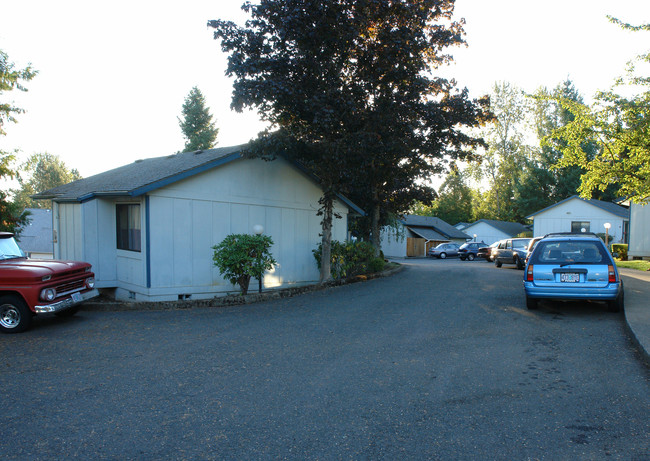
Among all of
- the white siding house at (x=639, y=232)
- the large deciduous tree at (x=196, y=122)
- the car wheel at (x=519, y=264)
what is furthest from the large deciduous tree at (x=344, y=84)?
the large deciduous tree at (x=196, y=122)

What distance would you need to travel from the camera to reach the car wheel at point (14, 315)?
8273 mm

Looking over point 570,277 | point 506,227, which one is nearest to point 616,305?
point 570,277

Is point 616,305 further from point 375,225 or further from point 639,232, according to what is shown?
point 639,232

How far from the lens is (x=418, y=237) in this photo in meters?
50.3

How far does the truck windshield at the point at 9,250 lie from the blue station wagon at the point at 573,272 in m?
10.6

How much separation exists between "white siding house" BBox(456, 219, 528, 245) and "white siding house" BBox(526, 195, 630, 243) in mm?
10327

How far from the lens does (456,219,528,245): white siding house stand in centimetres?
5409

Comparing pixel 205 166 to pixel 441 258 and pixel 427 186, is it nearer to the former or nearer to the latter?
pixel 427 186

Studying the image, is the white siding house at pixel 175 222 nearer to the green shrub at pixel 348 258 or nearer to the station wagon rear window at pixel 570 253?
the green shrub at pixel 348 258

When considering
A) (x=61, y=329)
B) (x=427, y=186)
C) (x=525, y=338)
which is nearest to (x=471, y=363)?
(x=525, y=338)

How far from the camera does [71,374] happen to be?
5840 millimetres

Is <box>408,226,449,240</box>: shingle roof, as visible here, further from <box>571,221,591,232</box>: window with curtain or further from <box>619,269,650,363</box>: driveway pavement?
<box>619,269,650,363</box>: driveway pavement

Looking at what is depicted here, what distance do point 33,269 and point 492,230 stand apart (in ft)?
174

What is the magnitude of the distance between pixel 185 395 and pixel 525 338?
5.37m
